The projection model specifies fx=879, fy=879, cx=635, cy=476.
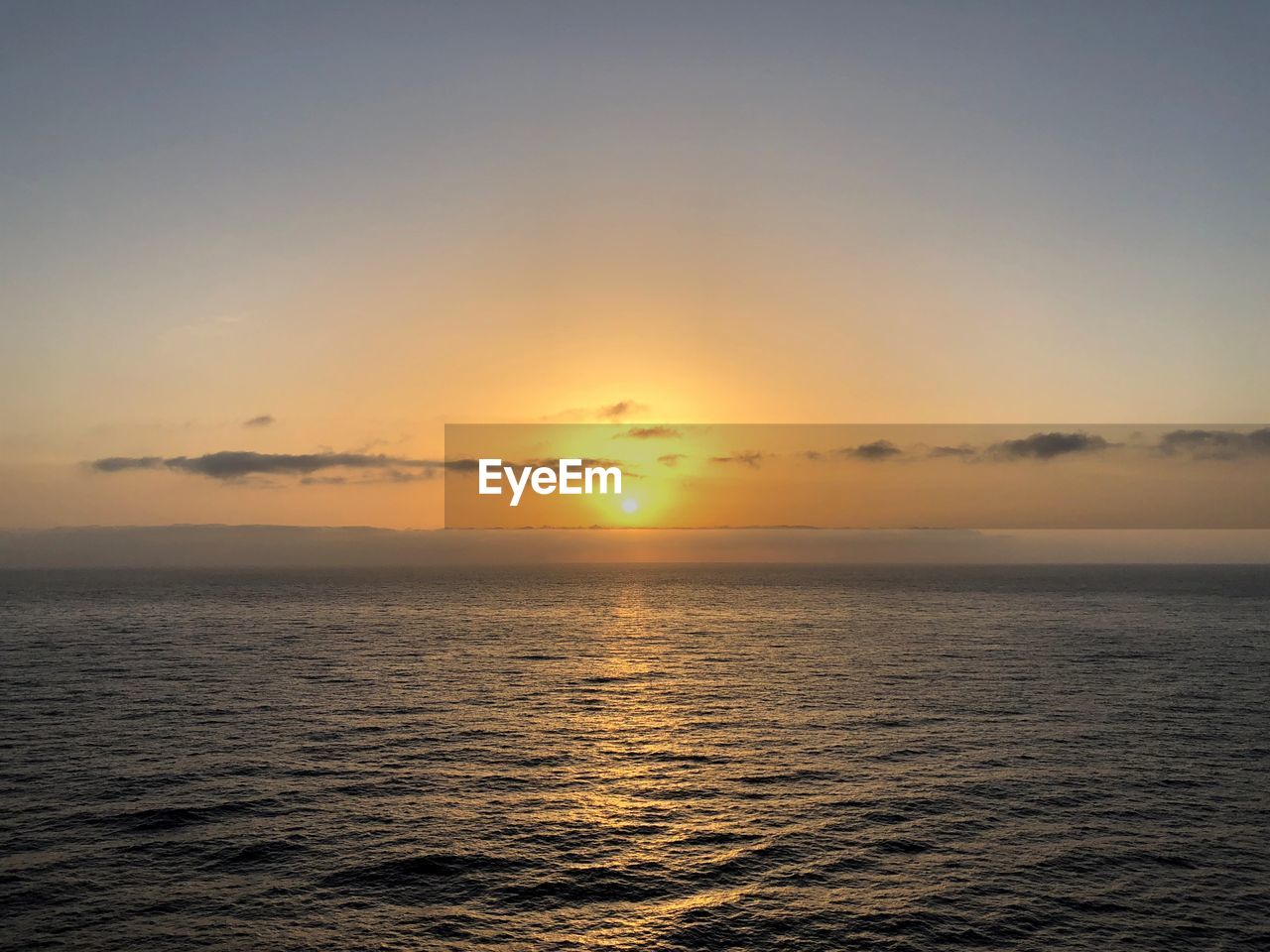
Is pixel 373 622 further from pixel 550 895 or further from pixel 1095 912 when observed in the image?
pixel 1095 912

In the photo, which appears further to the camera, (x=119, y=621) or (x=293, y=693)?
(x=119, y=621)

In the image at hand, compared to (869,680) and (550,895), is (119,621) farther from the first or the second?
(550,895)

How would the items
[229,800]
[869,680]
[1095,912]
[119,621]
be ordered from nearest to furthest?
1. [1095,912]
2. [229,800]
3. [869,680]
4. [119,621]

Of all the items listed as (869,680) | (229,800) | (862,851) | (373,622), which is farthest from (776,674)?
(373,622)

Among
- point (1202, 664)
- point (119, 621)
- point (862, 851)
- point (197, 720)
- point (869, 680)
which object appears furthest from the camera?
point (119, 621)

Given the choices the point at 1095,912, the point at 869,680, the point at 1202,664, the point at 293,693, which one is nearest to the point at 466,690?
the point at 293,693

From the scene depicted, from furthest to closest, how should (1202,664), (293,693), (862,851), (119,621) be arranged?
(119,621) → (1202,664) → (293,693) → (862,851)
